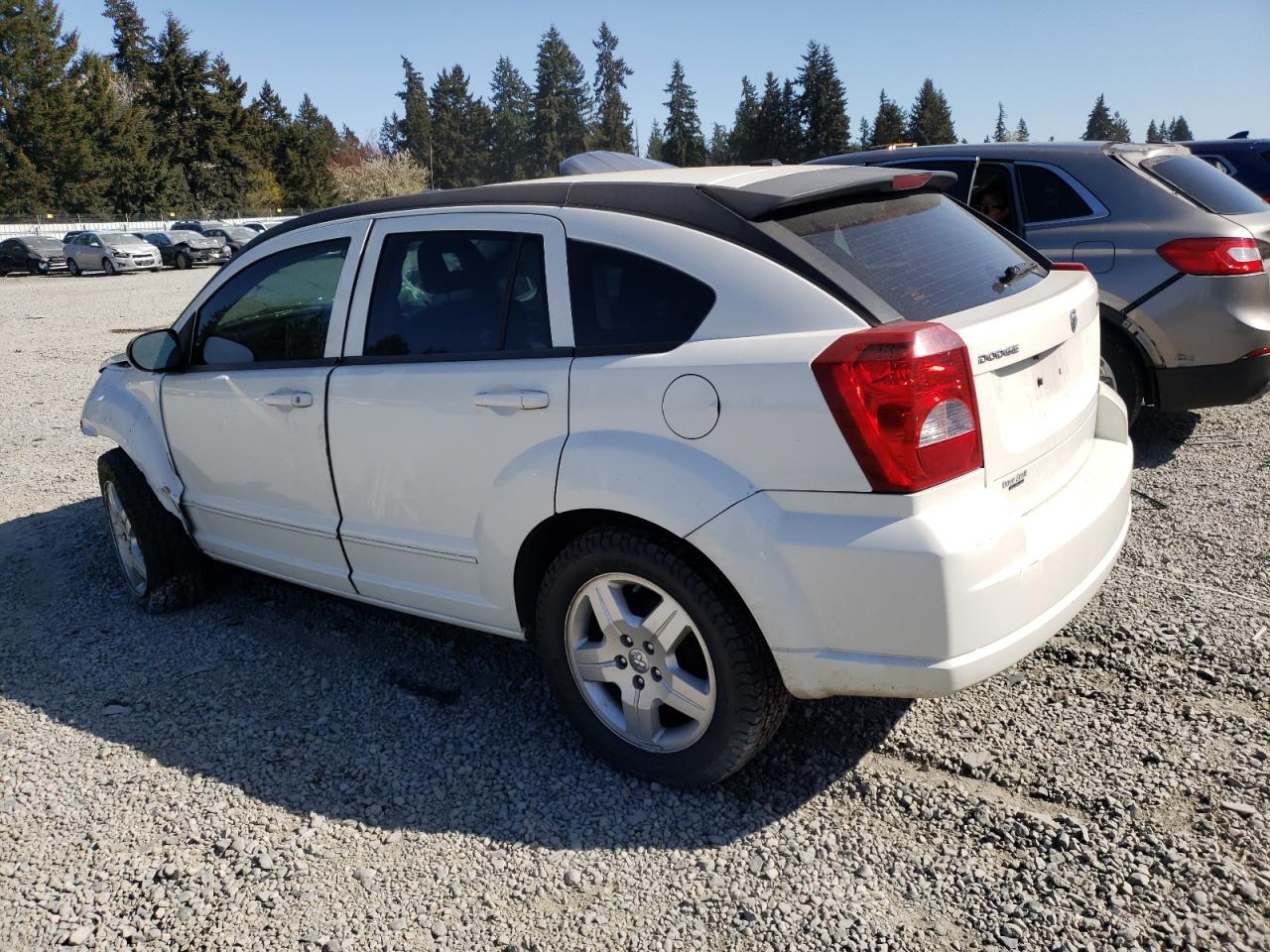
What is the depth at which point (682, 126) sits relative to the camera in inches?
4208

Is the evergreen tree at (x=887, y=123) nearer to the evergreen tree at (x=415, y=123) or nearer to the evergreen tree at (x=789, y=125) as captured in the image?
the evergreen tree at (x=789, y=125)

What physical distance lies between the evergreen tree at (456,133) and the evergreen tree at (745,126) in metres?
27.3

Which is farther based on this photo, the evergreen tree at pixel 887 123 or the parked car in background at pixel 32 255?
the evergreen tree at pixel 887 123

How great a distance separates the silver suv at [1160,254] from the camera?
17.8 feet

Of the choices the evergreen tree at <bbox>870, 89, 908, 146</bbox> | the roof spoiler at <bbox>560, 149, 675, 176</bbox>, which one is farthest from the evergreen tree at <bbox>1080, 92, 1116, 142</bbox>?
the roof spoiler at <bbox>560, 149, 675, 176</bbox>

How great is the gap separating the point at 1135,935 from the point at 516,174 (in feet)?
375

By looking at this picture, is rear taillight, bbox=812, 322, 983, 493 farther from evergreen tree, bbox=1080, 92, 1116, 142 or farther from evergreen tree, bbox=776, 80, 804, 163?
evergreen tree, bbox=1080, 92, 1116, 142

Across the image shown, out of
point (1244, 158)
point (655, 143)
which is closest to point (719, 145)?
point (655, 143)

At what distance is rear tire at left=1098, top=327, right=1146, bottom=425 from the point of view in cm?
568

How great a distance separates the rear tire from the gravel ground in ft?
4.36

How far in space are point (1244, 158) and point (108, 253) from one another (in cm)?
3485

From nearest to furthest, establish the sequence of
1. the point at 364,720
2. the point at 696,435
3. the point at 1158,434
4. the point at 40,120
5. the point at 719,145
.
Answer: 1. the point at 696,435
2. the point at 364,720
3. the point at 1158,434
4. the point at 40,120
5. the point at 719,145

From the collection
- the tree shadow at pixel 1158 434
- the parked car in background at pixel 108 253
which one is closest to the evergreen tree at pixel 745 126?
the parked car in background at pixel 108 253

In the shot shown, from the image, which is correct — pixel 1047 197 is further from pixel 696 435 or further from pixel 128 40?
pixel 128 40
